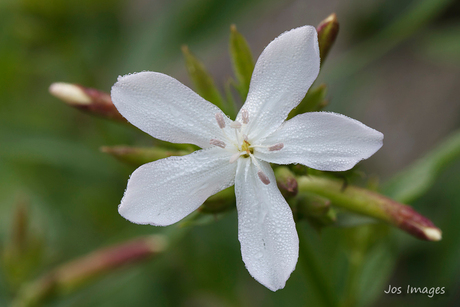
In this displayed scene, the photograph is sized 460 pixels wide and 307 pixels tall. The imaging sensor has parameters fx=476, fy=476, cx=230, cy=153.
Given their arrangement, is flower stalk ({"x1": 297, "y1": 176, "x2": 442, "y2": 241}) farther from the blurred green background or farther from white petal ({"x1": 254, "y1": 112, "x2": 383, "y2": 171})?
the blurred green background

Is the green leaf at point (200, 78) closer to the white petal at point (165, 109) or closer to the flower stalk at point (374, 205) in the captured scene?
the white petal at point (165, 109)

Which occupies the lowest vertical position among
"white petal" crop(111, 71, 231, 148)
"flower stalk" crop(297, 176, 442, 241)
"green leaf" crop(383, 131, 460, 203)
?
"green leaf" crop(383, 131, 460, 203)

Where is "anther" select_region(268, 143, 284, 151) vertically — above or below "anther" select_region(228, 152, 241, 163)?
below

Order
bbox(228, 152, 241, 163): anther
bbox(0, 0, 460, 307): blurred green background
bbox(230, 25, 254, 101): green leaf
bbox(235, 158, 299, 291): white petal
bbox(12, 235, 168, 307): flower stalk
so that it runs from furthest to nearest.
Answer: bbox(0, 0, 460, 307): blurred green background
bbox(12, 235, 168, 307): flower stalk
bbox(230, 25, 254, 101): green leaf
bbox(228, 152, 241, 163): anther
bbox(235, 158, 299, 291): white petal

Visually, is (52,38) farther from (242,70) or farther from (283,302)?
(283,302)

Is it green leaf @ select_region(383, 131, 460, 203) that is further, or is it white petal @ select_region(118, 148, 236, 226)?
green leaf @ select_region(383, 131, 460, 203)

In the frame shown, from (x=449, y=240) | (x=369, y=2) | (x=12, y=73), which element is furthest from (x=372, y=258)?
(x=12, y=73)

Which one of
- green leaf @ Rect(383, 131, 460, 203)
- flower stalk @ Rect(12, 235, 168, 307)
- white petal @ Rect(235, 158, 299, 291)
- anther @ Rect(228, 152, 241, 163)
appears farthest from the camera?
flower stalk @ Rect(12, 235, 168, 307)

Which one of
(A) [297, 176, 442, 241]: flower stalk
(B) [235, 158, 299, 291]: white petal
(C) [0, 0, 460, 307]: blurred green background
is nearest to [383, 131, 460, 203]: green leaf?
(A) [297, 176, 442, 241]: flower stalk
